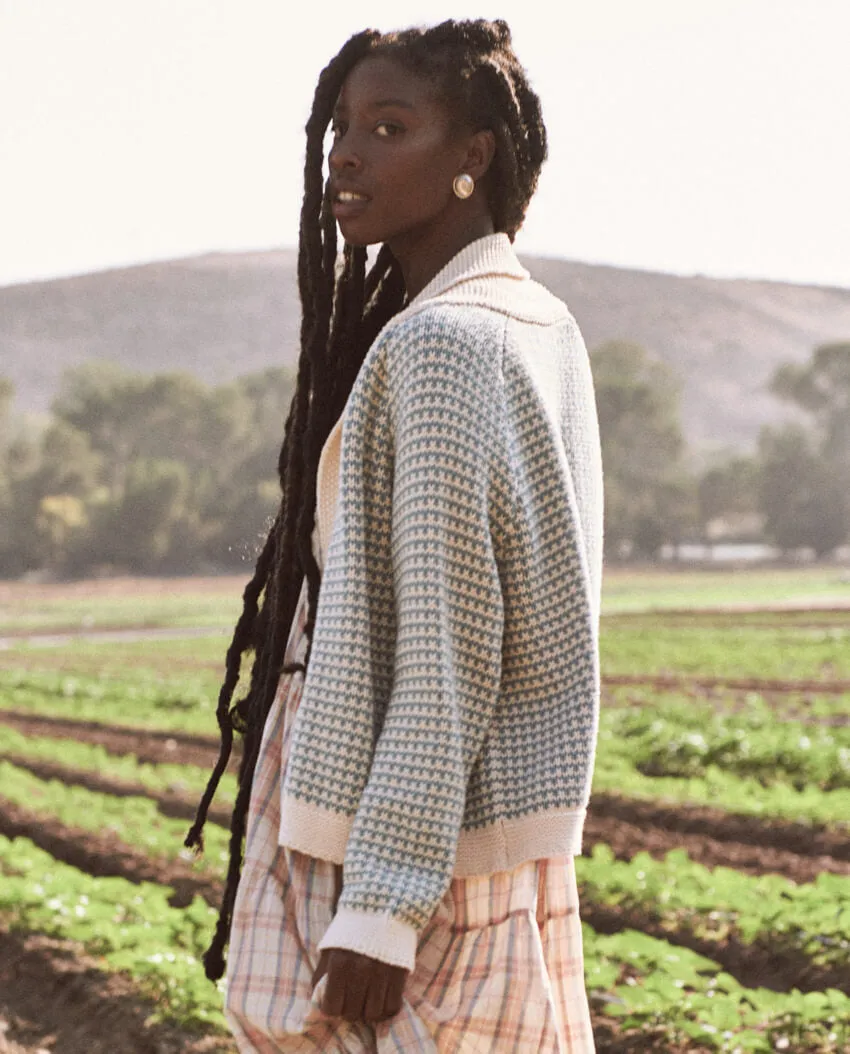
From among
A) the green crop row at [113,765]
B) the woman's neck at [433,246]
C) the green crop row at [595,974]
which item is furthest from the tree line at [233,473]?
the woman's neck at [433,246]

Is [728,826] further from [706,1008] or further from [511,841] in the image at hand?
[511,841]

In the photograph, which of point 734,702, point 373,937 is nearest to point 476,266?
point 373,937

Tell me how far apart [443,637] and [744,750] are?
8.29 m

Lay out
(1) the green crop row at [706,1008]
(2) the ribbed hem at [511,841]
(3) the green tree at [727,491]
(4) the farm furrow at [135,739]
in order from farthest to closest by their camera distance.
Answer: (3) the green tree at [727,491] → (4) the farm furrow at [135,739] → (1) the green crop row at [706,1008] → (2) the ribbed hem at [511,841]

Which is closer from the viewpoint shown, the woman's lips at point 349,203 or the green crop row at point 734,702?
the woman's lips at point 349,203

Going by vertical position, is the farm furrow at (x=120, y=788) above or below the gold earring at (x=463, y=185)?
below

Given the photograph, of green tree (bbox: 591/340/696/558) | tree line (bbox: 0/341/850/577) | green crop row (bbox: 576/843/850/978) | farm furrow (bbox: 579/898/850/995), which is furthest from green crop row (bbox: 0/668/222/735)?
green tree (bbox: 591/340/696/558)

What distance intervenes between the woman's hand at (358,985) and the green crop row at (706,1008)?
2.79 m

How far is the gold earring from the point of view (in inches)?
71.8

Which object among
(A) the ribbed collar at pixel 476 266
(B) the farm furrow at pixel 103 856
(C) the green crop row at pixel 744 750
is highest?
(A) the ribbed collar at pixel 476 266

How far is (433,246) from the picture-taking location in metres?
1.88

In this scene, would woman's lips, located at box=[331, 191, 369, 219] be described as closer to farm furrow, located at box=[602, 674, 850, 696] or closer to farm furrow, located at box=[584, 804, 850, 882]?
farm furrow, located at box=[584, 804, 850, 882]

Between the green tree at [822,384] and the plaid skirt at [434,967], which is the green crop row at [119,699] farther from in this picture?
the green tree at [822,384]

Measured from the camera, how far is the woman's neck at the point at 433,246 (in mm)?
1870
